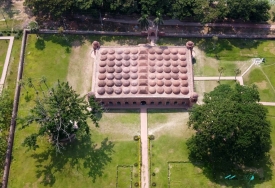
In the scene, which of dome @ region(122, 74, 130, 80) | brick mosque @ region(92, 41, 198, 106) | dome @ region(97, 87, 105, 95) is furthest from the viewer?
dome @ region(122, 74, 130, 80)

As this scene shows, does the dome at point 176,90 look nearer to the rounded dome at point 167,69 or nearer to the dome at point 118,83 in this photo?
the rounded dome at point 167,69

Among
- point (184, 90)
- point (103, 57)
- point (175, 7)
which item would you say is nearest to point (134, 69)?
point (103, 57)

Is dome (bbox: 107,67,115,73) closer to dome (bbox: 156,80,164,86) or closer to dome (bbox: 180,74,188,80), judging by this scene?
dome (bbox: 156,80,164,86)

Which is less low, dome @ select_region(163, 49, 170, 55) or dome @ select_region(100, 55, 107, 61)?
dome @ select_region(163, 49, 170, 55)

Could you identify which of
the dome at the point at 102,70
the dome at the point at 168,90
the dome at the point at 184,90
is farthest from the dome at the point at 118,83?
the dome at the point at 184,90

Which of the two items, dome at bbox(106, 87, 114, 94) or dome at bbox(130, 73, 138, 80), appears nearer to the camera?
dome at bbox(106, 87, 114, 94)

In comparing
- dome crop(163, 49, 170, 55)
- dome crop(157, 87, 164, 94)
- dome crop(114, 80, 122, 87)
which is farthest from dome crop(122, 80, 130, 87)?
dome crop(163, 49, 170, 55)

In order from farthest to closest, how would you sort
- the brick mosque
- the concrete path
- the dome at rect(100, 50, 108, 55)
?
the dome at rect(100, 50, 108, 55)
the brick mosque
the concrete path

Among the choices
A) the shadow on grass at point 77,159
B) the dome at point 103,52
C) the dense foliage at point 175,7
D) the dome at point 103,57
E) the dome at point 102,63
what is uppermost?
the dense foliage at point 175,7
